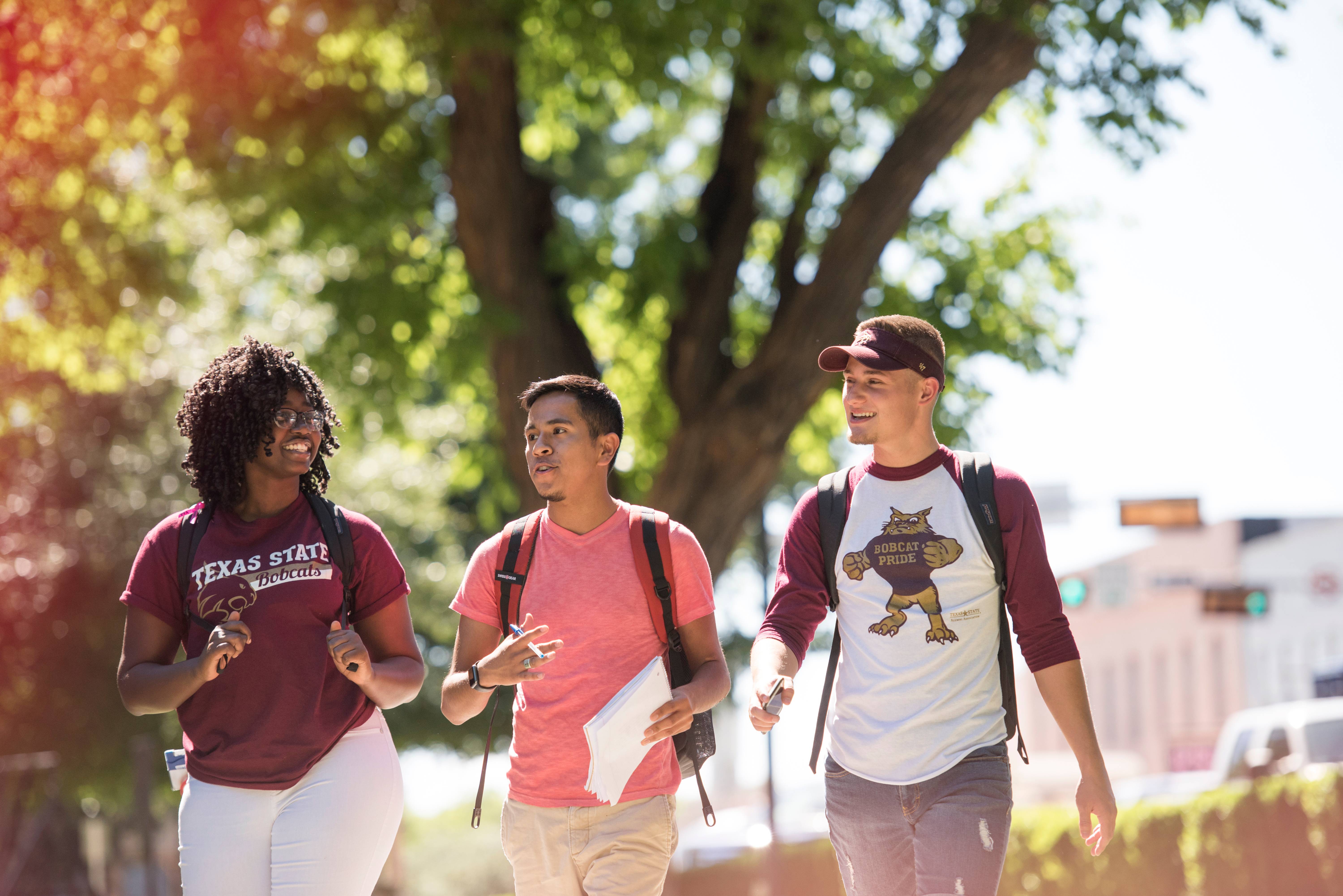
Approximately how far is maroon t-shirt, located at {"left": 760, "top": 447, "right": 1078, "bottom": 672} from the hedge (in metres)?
9.25

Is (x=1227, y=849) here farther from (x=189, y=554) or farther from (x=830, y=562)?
(x=189, y=554)

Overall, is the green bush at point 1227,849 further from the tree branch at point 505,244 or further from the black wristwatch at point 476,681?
the black wristwatch at point 476,681

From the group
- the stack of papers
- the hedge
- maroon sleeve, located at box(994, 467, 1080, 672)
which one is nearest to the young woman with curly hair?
the stack of papers

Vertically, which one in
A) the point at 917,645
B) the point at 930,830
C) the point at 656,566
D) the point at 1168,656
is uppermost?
the point at 1168,656

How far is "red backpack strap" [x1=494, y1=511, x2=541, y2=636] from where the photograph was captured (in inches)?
170

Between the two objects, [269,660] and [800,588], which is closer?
[269,660]

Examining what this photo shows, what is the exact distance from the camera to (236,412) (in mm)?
4234

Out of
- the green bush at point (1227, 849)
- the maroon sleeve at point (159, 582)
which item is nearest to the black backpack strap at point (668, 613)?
the maroon sleeve at point (159, 582)

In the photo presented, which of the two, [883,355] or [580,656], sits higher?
[883,355]

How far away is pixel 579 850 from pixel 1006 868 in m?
11.8

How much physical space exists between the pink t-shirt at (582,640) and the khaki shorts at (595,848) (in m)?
0.04

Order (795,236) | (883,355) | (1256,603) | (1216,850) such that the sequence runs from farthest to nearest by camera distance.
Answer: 1. (1256,603)
2. (1216,850)
3. (795,236)
4. (883,355)

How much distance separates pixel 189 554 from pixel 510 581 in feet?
3.03

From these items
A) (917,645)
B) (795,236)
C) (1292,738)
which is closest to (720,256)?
(795,236)
